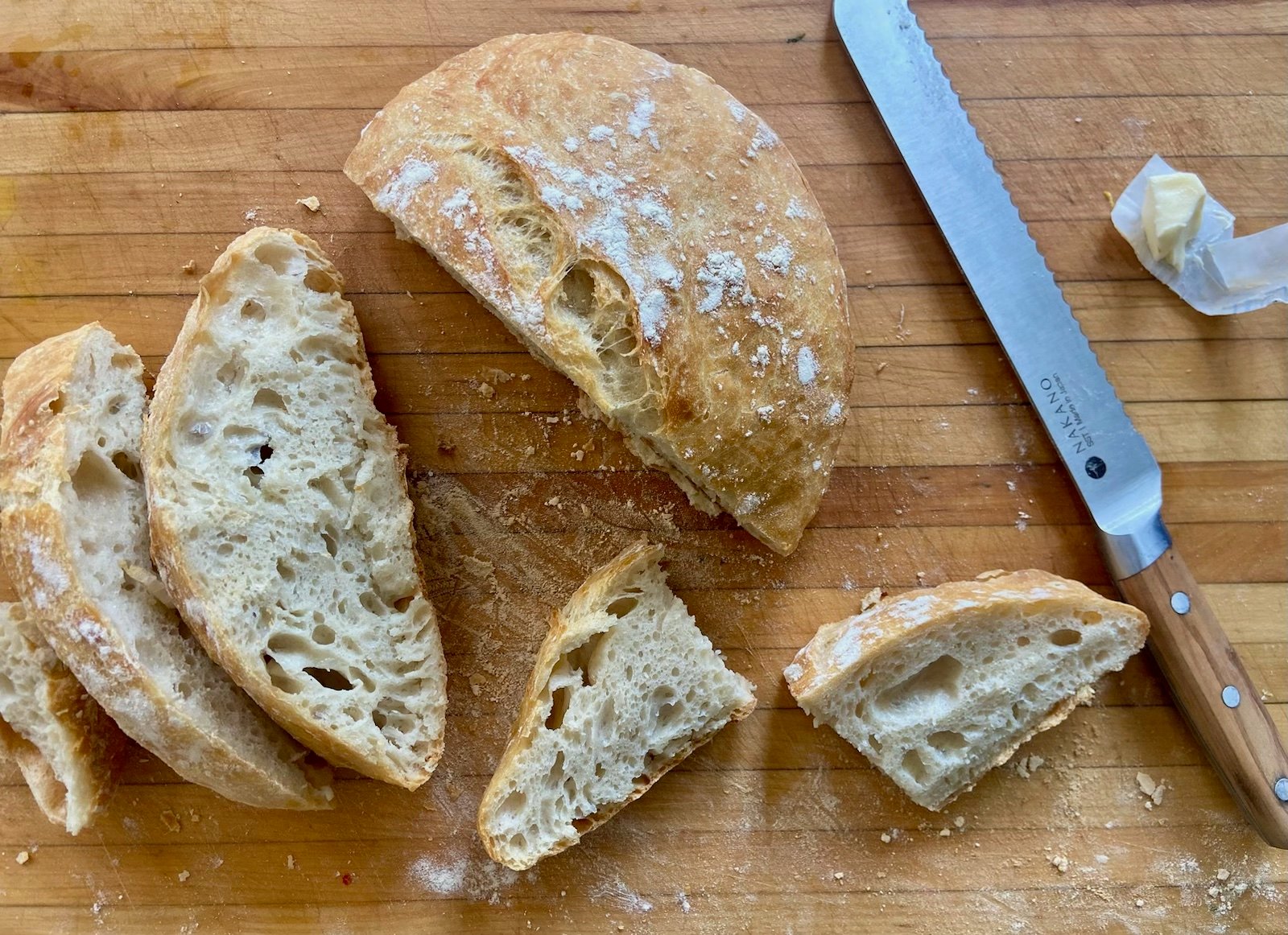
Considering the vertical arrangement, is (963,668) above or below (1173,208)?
below

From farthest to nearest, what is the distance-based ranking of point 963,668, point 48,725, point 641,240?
1. point 963,668
2. point 48,725
3. point 641,240

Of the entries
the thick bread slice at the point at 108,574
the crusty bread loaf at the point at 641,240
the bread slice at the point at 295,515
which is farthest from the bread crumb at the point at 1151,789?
the thick bread slice at the point at 108,574

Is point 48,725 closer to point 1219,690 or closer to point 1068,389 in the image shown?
point 1068,389

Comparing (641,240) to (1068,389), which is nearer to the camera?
(641,240)

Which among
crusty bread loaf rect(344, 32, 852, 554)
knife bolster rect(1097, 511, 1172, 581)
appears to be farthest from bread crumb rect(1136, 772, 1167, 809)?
crusty bread loaf rect(344, 32, 852, 554)

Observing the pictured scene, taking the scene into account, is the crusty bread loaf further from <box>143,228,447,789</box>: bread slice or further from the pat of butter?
the pat of butter

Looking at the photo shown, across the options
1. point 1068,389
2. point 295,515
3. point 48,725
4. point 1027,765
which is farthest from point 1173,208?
point 48,725
